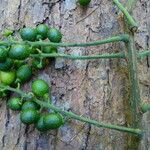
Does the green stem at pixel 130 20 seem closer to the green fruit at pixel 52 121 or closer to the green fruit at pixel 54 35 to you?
the green fruit at pixel 54 35

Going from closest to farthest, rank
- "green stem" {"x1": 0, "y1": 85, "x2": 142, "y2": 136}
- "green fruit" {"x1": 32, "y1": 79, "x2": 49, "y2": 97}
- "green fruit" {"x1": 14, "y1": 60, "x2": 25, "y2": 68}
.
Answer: "green stem" {"x1": 0, "y1": 85, "x2": 142, "y2": 136} → "green fruit" {"x1": 32, "y1": 79, "x2": 49, "y2": 97} → "green fruit" {"x1": 14, "y1": 60, "x2": 25, "y2": 68}

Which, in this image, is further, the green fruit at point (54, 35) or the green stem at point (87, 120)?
the green fruit at point (54, 35)

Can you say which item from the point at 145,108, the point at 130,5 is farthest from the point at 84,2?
the point at 145,108

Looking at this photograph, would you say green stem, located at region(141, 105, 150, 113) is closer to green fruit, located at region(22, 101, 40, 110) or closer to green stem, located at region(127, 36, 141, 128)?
green stem, located at region(127, 36, 141, 128)

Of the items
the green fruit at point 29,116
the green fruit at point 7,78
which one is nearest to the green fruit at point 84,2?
the green fruit at point 7,78

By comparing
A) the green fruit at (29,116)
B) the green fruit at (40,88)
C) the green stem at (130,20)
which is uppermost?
the green stem at (130,20)

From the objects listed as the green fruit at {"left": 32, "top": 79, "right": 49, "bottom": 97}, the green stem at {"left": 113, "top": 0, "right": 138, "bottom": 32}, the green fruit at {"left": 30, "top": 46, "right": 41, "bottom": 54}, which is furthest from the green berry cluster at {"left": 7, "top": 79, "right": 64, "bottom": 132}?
the green stem at {"left": 113, "top": 0, "right": 138, "bottom": 32}

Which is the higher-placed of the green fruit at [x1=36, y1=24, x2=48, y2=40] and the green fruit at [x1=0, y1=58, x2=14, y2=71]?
the green fruit at [x1=36, y1=24, x2=48, y2=40]
